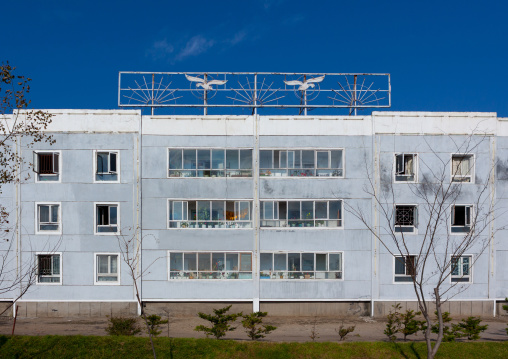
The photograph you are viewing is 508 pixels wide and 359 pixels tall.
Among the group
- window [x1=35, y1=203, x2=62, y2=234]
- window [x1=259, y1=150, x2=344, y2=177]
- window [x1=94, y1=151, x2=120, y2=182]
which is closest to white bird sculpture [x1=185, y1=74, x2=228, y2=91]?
window [x1=259, y1=150, x2=344, y2=177]

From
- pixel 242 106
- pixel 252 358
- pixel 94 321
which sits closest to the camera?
pixel 252 358

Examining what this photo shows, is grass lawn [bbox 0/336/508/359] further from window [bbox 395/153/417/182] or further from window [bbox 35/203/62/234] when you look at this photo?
window [bbox 395/153/417/182]

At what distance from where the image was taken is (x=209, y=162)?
2242 centimetres

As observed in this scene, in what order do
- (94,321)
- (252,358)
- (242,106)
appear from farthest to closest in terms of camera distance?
(242,106) < (94,321) < (252,358)

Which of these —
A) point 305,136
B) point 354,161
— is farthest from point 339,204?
point 305,136

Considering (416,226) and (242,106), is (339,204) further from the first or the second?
(242,106)

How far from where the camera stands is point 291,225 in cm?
2238

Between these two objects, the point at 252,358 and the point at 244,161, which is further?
the point at 244,161

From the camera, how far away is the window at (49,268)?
21.9 metres

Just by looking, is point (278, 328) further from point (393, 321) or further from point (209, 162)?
point (209, 162)

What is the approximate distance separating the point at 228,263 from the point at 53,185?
11828mm

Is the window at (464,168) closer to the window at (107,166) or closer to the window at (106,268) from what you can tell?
the window at (107,166)

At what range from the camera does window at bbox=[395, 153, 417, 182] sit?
22261 mm

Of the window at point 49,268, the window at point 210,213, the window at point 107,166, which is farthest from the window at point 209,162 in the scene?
the window at point 49,268
